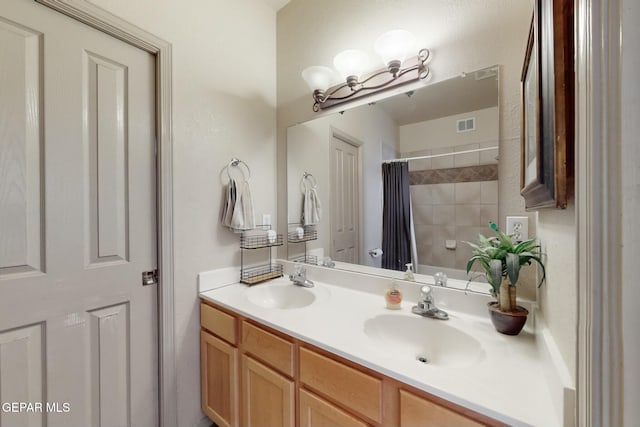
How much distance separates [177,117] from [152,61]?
0.94 feet

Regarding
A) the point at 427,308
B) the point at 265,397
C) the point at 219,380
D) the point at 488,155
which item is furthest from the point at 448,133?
the point at 219,380

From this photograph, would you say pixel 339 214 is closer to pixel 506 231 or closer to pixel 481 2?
pixel 506 231

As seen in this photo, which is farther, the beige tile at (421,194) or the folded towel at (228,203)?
the folded towel at (228,203)

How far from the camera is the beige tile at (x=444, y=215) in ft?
3.86

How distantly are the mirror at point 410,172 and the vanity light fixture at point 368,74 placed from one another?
8 centimetres

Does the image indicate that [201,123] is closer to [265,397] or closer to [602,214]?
[265,397]

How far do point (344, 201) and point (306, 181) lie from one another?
1.06 feet

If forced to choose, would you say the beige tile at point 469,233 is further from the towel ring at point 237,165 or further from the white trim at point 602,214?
the towel ring at point 237,165

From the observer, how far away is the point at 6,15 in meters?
0.92

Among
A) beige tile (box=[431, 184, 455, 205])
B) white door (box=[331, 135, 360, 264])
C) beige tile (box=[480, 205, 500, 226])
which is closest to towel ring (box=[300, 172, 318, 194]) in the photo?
white door (box=[331, 135, 360, 264])

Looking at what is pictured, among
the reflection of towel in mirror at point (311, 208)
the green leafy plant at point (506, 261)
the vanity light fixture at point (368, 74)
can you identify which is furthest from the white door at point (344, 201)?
the green leafy plant at point (506, 261)

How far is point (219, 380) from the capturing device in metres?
1.29

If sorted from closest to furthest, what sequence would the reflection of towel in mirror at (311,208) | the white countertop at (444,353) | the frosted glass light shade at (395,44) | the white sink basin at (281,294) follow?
the white countertop at (444,353), the frosted glass light shade at (395,44), the white sink basin at (281,294), the reflection of towel in mirror at (311,208)

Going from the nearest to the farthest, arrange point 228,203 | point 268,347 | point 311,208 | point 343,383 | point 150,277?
1. point 343,383
2. point 268,347
3. point 150,277
4. point 228,203
5. point 311,208
